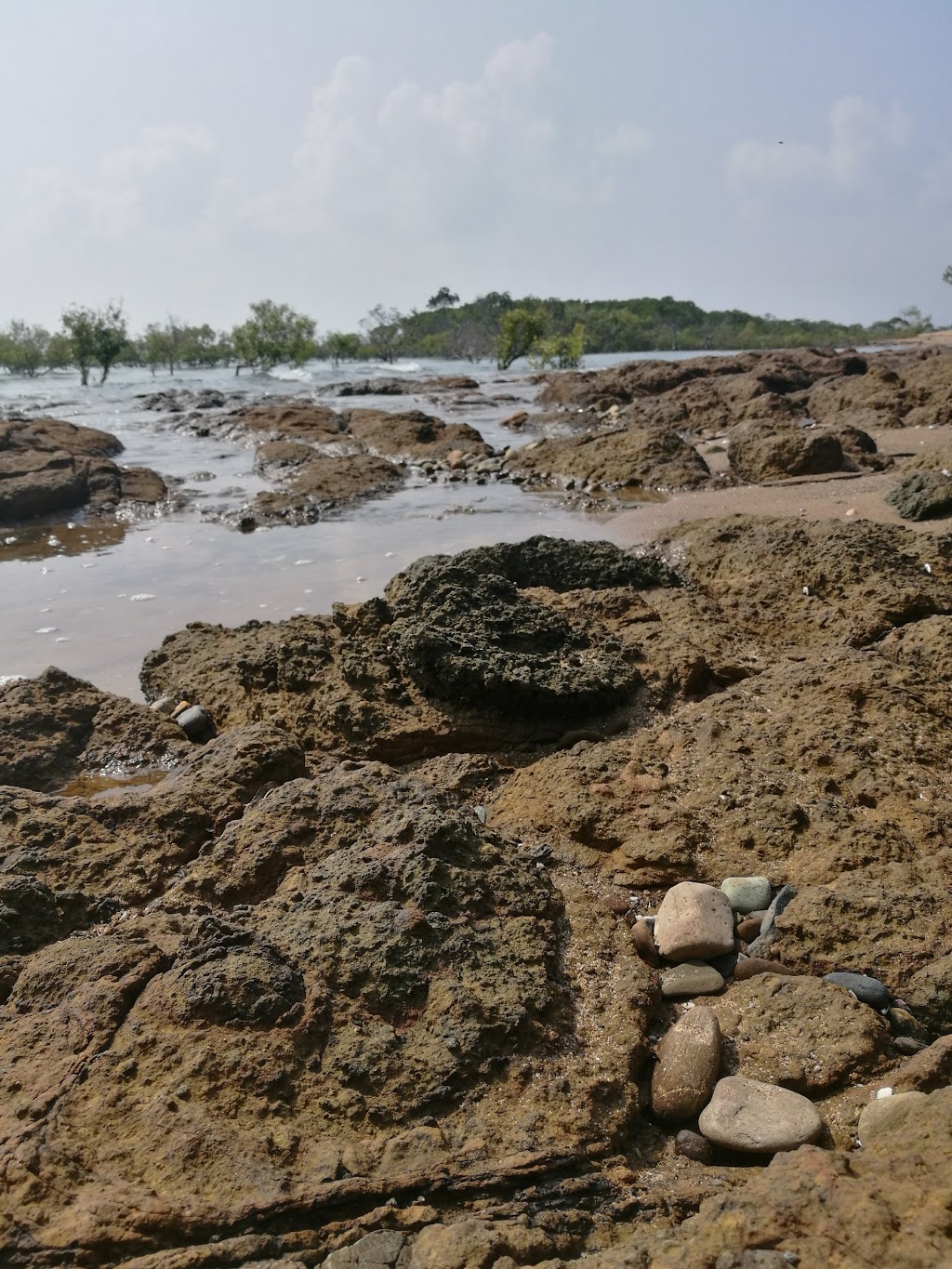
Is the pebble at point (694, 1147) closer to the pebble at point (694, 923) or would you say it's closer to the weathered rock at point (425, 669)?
the pebble at point (694, 923)

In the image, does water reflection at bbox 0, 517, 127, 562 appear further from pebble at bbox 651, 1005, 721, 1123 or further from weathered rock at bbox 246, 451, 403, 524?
pebble at bbox 651, 1005, 721, 1123

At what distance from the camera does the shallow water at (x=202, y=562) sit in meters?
6.11

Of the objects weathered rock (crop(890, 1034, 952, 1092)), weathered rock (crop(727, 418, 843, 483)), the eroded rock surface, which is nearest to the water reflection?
the eroded rock surface

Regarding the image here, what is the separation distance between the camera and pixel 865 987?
2236 mm

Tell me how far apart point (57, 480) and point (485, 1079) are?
1137 cm

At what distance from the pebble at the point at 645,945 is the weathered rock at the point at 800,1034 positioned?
10.2 inches

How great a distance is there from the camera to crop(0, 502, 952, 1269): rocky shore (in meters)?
1.54

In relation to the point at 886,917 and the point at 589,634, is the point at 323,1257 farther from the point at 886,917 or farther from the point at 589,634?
the point at 589,634

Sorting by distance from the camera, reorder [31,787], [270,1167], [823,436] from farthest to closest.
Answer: [823,436] → [31,787] → [270,1167]

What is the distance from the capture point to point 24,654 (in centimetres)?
578

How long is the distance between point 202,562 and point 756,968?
705 centimetres

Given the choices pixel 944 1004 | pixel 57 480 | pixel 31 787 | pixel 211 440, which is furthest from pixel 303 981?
pixel 211 440

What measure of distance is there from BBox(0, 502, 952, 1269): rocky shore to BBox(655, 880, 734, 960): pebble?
1 centimetres

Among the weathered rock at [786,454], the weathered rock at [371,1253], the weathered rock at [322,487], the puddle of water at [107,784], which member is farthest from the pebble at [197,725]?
the weathered rock at [786,454]
